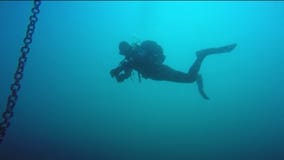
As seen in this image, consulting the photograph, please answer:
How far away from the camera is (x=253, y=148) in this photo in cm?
6097

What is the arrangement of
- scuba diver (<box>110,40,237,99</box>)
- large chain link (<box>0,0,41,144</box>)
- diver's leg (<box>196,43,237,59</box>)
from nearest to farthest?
large chain link (<box>0,0,41,144</box>)
scuba diver (<box>110,40,237,99</box>)
diver's leg (<box>196,43,237,59</box>)

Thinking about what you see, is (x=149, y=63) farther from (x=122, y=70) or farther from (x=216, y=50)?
(x=216, y=50)

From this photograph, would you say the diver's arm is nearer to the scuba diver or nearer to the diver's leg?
the scuba diver

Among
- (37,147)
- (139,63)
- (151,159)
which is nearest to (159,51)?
(139,63)

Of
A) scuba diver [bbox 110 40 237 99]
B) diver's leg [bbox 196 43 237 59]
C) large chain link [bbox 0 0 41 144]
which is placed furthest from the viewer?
diver's leg [bbox 196 43 237 59]

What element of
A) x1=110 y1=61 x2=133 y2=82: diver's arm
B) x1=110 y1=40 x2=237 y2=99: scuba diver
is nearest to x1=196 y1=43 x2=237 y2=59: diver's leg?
x1=110 y1=40 x2=237 y2=99: scuba diver

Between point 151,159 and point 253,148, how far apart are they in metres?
20.0

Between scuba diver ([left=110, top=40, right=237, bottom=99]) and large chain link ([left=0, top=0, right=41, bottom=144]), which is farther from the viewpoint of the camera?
scuba diver ([left=110, top=40, right=237, bottom=99])

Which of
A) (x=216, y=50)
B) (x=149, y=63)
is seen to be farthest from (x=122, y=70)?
(x=216, y=50)

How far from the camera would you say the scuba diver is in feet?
31.1

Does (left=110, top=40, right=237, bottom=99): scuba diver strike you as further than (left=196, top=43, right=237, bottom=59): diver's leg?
No

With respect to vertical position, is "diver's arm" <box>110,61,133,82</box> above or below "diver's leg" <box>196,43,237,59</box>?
below

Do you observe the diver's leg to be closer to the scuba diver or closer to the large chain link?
the scuba diver

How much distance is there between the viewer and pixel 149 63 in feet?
31.2
